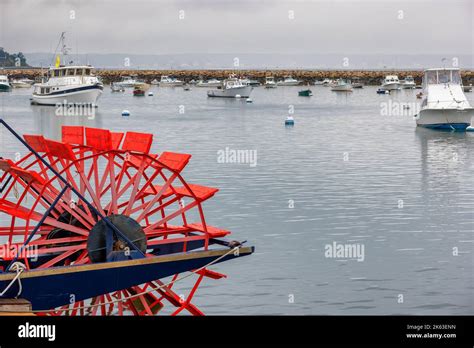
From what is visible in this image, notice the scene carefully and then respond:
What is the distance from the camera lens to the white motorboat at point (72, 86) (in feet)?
268

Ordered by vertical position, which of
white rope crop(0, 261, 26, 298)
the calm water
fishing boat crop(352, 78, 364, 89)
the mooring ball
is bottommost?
the calm water

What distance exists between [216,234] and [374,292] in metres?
4.07

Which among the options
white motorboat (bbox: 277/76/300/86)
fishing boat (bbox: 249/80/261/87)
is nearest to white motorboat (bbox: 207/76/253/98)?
fishing boat (bbox: 249/80/261/87)

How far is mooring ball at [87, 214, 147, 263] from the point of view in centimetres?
1567

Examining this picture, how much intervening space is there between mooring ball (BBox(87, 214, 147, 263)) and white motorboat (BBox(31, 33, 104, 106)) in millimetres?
65987

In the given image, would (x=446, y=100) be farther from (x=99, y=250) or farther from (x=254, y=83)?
(x=254, y=83)

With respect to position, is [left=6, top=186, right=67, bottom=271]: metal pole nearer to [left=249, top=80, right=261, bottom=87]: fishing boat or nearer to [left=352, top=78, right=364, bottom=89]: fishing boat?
[left=352, top=78, right=364, bottom=89]: fishing boat

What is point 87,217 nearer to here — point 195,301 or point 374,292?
point 195,301

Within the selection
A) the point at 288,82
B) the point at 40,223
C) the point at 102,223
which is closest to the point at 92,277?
→ the point at 102,223

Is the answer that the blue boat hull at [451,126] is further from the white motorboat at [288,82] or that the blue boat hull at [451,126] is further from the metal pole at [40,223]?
the white motorboat at [288,82]

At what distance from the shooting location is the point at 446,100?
55656 mm

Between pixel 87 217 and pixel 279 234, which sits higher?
pixel 87 217

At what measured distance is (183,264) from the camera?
1582 centimetres
